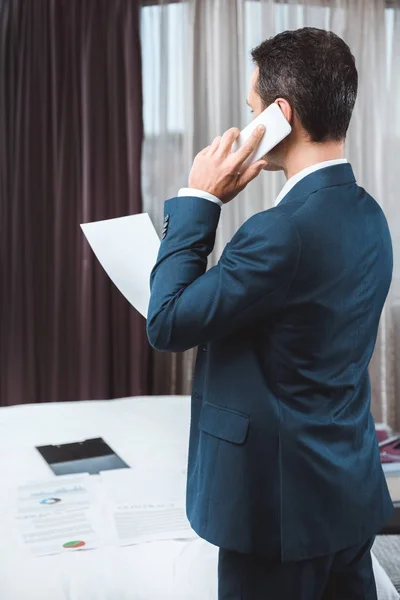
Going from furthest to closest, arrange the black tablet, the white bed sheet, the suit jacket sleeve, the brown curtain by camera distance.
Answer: the brown curtain
the black tablet
the white bed sheet
the suit jacket sleeve

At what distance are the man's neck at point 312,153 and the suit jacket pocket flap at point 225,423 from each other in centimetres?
37

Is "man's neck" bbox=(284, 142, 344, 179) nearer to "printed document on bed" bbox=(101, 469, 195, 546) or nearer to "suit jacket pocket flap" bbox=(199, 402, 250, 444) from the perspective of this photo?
"suit jacket pocket flap" bbox=(199, 402, 250, 444)

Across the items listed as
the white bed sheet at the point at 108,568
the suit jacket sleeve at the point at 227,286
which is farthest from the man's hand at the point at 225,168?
the white bed sheet at the point at 108,568

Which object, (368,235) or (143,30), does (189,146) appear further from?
(368,235)

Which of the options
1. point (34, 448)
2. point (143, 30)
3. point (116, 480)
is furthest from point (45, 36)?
point (116, 480)

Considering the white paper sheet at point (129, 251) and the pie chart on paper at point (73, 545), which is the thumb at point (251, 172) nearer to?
the white paper sheet at point (129, 251)

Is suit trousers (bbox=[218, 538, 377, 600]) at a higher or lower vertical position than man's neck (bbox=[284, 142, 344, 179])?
lower

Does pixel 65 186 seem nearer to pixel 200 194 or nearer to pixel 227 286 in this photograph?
pixel 200 194

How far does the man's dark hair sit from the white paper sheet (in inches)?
13.6

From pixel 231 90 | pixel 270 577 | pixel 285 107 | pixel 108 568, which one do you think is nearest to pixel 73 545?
pixel 108 568

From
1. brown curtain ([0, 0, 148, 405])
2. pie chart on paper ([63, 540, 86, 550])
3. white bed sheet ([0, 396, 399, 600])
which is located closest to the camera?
white bed sheet ([0, 396, 399, 600])

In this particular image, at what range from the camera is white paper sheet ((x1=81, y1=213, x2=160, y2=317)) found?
1.23m

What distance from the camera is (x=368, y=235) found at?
103cm

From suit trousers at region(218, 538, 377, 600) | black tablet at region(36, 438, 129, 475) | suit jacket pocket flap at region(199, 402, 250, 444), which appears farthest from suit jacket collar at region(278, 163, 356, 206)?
black tablet at region(36, 438, 129, 475)
